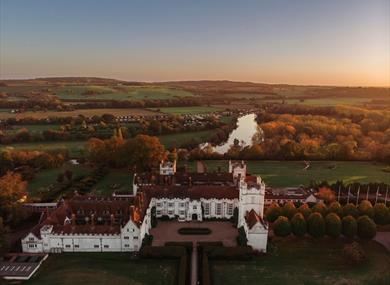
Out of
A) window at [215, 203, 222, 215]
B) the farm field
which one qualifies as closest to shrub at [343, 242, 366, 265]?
window at [215, 203, 222, 215]

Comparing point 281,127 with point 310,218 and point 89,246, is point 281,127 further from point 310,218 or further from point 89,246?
point 89,246

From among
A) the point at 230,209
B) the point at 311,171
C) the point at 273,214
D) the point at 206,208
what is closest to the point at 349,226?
the point at 273,214

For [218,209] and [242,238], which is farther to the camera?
[218,209]

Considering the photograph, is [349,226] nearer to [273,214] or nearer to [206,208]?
[273,214]

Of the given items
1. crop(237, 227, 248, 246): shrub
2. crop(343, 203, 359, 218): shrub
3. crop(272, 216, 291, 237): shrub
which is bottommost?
crop(237, 227, 248, 246): shrub

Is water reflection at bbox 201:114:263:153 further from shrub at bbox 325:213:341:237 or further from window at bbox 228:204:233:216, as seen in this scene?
shrub at bbox 325:213:341:237

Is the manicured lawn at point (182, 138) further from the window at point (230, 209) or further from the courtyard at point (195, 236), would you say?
the courtyard at point (195, 236)
